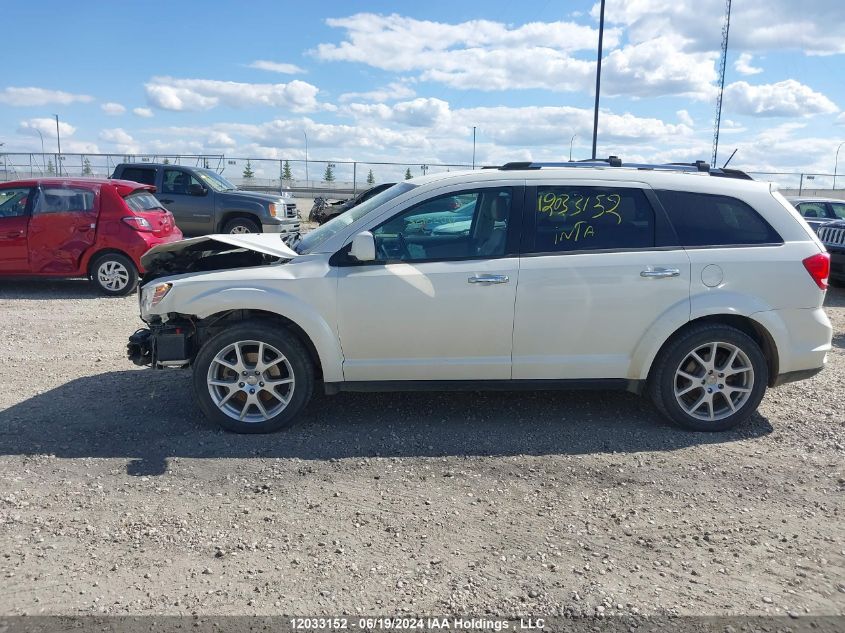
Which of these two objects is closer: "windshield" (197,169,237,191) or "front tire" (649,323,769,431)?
"front tire" (649,323,769,431)

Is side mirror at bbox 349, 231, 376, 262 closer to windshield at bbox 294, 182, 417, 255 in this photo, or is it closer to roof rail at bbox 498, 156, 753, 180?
windshield at bbox 294, 182, 417, 255

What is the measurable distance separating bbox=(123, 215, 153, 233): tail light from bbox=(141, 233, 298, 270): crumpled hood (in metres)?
5.30

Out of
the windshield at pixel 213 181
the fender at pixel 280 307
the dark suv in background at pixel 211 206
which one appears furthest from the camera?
the windshield at pixel 213 181

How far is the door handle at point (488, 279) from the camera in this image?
4.89m

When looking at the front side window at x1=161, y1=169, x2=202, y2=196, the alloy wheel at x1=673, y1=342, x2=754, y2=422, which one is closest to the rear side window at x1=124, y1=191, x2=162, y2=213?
the front side window at x1=161, y1=169, x2=202, y2=196

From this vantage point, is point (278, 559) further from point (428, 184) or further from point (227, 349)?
point (428, 184)

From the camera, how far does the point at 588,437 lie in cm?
504

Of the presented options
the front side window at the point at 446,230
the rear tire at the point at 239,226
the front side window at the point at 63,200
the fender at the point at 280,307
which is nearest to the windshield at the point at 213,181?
the rear tire at the point at 239,226

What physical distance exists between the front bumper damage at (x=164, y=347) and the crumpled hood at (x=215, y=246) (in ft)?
1.97

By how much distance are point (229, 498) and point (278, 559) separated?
76 cm

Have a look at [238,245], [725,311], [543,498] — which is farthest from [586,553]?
[238,245]

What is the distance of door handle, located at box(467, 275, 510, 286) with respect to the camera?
489 centimetres

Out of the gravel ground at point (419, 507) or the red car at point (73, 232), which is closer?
the gravel ground at point (419, 507)

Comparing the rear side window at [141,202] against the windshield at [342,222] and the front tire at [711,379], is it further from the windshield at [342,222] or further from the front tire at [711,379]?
the front tire at [711,379]
